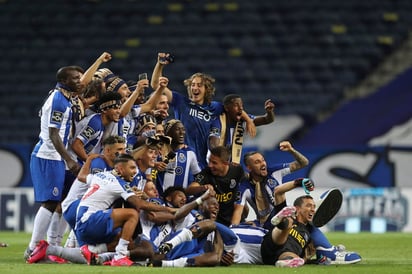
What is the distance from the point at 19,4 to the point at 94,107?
577 inches

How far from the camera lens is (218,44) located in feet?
77.0

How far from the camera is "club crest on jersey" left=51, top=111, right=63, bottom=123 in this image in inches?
411

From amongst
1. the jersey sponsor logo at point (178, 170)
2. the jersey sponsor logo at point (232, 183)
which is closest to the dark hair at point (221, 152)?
the jersey sponsor logo at point (232, 183)

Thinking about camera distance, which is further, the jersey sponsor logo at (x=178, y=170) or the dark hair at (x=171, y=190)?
the jersey sponsor logo at (x=178, y=170)

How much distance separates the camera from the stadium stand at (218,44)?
22375 mm

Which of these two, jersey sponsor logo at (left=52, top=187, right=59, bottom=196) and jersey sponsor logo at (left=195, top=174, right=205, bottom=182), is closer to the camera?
jersey sponsor logo at (left=52, top=187, right=59, bottom=196)

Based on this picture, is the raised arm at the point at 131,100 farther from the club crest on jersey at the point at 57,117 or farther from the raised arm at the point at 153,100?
the club crest on jersey at the point at 57,117

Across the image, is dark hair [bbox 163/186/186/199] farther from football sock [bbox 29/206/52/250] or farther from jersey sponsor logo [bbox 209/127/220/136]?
jersey sponsor logo [bbox 209/127/220/136]

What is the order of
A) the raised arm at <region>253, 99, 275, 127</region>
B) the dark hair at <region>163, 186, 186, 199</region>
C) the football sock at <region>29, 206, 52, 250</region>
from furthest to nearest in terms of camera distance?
the raised arm at <region>253, 99, 275, 127</region>
the dark hair at <region>163, 186, 186, 199</region>
the football sock at <region>29, 206, 52, 250</region>

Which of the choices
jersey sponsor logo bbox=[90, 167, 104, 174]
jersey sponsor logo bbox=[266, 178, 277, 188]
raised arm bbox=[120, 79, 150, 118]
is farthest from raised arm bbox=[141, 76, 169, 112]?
jersey sponsor logo bbox=[266, 178, 277, 188]

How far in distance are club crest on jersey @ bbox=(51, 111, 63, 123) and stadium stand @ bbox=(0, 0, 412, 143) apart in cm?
1092

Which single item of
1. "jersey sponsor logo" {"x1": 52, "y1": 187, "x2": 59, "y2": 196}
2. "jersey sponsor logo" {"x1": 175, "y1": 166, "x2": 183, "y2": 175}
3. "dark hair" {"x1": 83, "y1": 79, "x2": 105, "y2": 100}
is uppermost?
"dark hair" {"x1": 83, "y1": 79, "x2": 105, "y2": 100}

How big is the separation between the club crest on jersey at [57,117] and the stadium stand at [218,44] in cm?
1092

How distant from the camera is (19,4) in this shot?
984 inches
